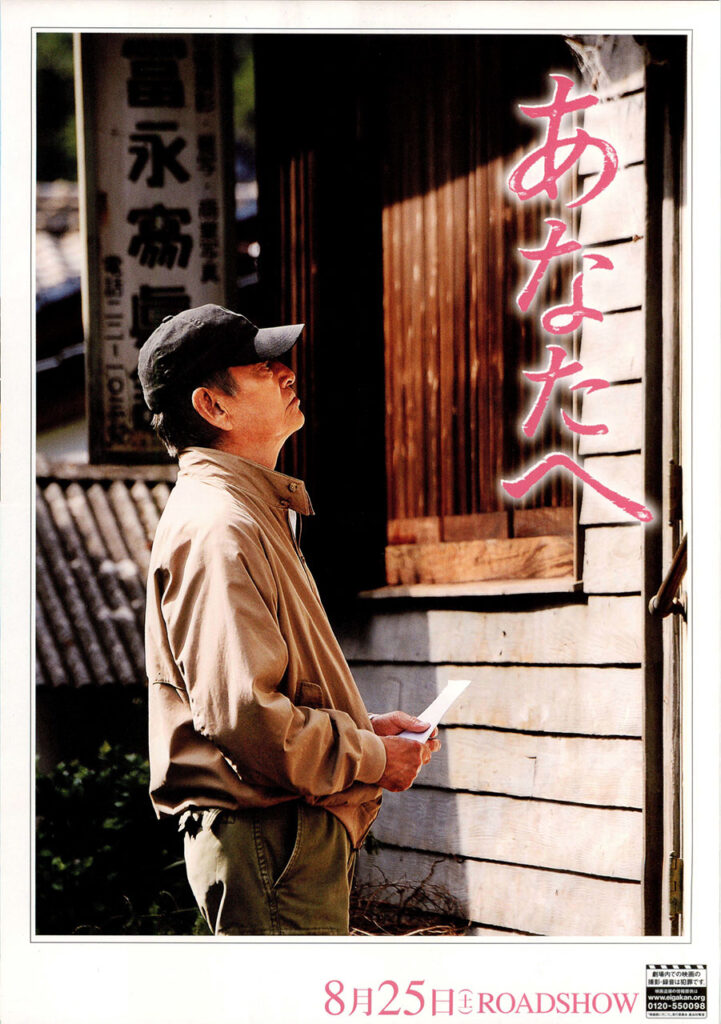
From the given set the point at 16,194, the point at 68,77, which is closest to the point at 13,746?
the point at 16,194

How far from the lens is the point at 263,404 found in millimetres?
3654

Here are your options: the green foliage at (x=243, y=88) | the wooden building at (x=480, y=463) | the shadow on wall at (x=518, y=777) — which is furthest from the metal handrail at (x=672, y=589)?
the green foliage at (x=243, y=88)

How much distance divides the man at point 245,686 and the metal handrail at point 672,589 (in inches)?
29.1

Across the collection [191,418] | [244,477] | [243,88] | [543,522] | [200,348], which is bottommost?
[543,522]

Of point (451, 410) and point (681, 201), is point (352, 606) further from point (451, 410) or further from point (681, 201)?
point (681, 201)

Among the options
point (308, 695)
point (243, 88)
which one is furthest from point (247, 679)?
point (243, 88)

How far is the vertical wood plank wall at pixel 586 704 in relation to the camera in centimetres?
374

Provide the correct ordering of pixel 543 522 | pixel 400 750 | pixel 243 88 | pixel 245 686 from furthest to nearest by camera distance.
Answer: pixel 243 88, pixel 543 522, pixel 400 750, pixel 245 686

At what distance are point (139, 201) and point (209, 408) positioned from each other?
2.53 feet

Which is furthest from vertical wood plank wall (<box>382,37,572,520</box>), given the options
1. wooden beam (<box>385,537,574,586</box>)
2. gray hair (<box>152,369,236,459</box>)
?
gray hair (<box>152,369,236,459</box>)

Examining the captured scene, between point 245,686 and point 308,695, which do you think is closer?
point 245,686

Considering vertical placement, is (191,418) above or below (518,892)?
above
